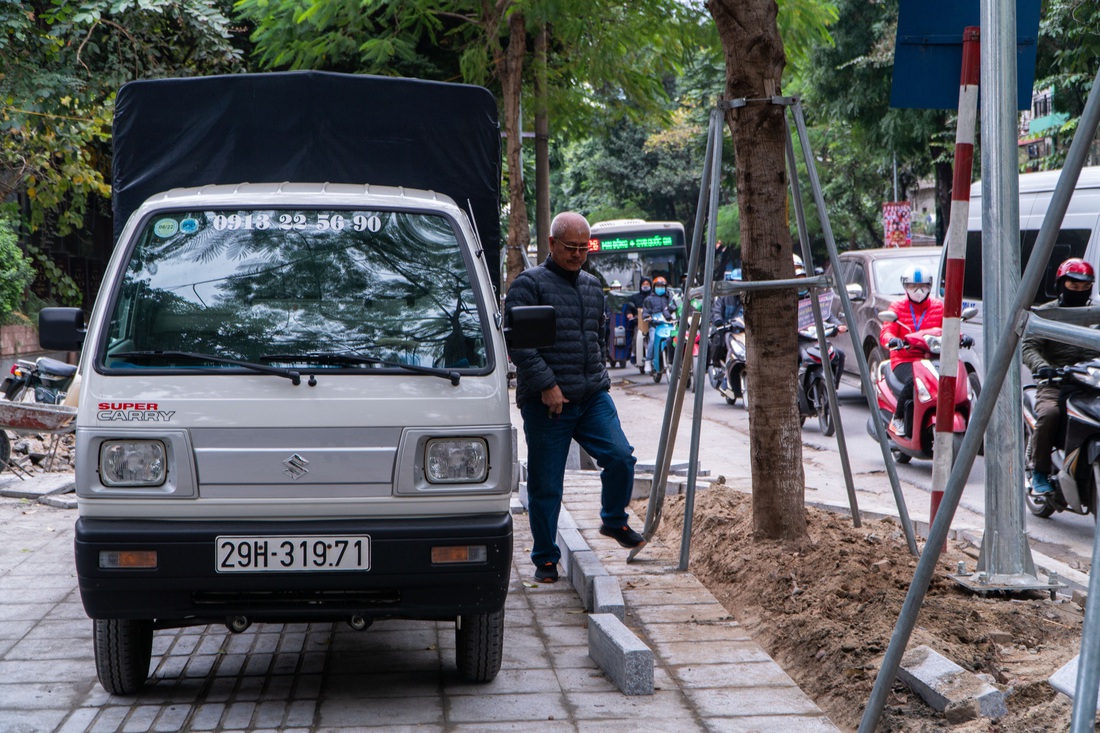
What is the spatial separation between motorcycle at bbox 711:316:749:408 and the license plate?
10875 mm

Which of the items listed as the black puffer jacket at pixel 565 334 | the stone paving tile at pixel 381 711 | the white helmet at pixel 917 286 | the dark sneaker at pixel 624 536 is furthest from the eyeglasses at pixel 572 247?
the white helmet at pixel 917 286

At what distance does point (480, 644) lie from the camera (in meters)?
4.50

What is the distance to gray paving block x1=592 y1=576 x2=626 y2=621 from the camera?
523 centimetres

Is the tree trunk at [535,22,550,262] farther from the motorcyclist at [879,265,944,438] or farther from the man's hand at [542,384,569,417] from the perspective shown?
the man's hand at [542,384,569,417]

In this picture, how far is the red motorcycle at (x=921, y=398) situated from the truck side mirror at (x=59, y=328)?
6.22 meters

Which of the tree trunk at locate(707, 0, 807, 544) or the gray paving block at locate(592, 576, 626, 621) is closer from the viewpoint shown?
the gray paving block at locate(592, 576, 626, 621)

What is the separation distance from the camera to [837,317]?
661 inches

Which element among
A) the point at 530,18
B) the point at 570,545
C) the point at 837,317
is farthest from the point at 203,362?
the point at 837,317

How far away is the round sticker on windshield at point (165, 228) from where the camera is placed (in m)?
4.65

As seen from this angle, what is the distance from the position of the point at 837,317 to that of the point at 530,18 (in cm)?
662

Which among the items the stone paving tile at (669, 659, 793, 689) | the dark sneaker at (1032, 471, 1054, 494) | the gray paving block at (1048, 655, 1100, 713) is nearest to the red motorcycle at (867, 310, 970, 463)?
the dark sneaker at (1032, 471, 1054, 494)

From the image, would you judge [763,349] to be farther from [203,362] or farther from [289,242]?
[203,362]

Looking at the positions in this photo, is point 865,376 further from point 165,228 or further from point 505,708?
point 165,228

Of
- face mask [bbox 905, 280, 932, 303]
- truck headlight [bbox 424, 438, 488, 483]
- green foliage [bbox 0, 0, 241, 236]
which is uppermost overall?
green foliage [bbox 0, 0, 241, 236]
